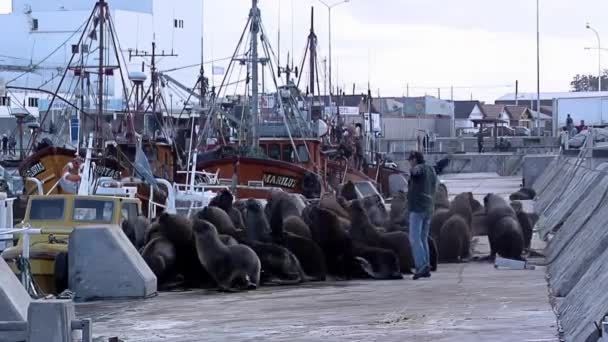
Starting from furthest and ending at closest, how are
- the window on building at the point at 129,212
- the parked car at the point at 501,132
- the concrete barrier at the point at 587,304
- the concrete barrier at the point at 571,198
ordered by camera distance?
the parked car at the point at 501,132 < the concrete barrier at the point at 571,198 < the window on building at the point at 129,212 < the concrete barrier at the point at 587,304

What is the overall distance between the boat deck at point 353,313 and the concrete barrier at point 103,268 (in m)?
0.33

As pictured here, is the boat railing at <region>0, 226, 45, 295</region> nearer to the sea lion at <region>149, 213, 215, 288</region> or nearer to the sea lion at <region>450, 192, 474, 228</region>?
the sea lion at <region>149, 213, 215, 288</region>

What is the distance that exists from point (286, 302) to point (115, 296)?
2125 millimetres

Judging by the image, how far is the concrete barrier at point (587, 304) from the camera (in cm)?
872

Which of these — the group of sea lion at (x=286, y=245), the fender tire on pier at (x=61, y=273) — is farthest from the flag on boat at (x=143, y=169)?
the fender tire on pier at (x=61, y=273)

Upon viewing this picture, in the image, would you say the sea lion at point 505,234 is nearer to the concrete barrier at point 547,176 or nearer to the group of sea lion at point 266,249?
the group of sea lion at point 266,249

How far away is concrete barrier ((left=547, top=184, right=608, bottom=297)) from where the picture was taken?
12273 millimetres

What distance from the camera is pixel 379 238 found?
55.6 feet

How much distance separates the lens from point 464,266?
17656 millimetres

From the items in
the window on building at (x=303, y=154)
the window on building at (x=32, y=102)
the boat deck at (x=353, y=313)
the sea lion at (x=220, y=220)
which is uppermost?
the window on building at (x=32, y=102)

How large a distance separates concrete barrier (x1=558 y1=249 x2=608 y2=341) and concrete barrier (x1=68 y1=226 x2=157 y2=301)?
515cm

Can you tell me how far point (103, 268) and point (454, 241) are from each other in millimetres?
5990

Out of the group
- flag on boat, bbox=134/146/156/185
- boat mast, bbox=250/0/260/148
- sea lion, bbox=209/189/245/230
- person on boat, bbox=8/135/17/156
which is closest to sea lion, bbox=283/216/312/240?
sea lion, bbox=209/189/245/230

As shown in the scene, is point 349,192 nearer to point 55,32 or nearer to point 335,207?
point 335,207
